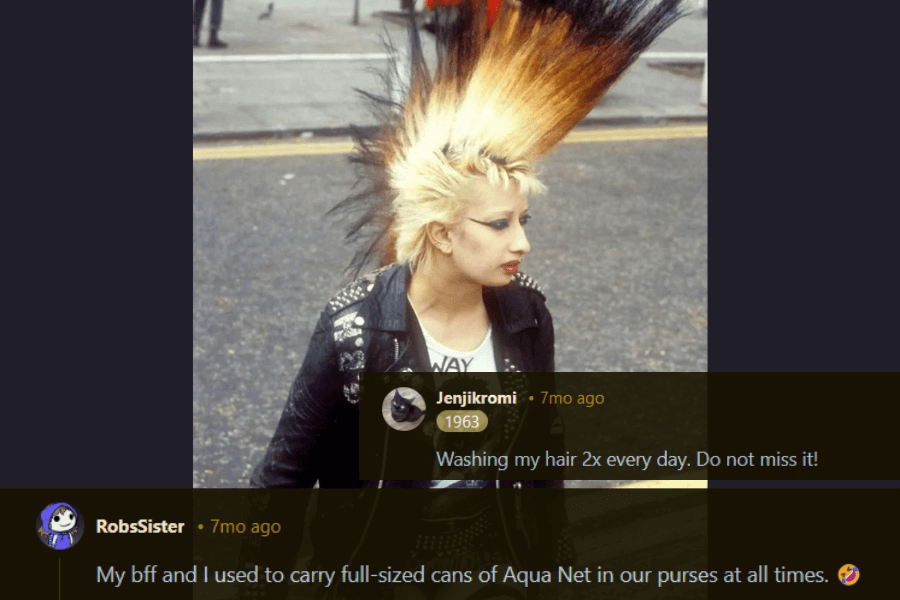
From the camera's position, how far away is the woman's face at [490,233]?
8.06ft

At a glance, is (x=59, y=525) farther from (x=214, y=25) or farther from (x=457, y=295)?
(x=214, y=25)

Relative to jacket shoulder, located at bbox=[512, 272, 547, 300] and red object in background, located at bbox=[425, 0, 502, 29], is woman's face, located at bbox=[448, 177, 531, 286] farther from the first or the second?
red object in background, located at bbox=[425, 0, 502, 29]

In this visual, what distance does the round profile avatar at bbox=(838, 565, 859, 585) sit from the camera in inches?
121

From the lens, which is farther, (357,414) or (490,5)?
(357,414)

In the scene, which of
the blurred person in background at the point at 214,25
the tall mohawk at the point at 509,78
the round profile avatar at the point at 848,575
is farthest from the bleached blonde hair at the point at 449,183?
the blurred person in background at the point at 214,25

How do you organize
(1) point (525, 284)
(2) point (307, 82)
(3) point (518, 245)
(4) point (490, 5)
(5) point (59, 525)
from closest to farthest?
(4) point (490, 5)
(3) point (518, 245)
(1) point (525, 284)
(5) point (59, 525)
(2) point (307, 82)

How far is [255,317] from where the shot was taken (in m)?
6.61

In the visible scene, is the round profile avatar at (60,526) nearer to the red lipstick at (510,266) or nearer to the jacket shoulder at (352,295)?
the jacket shoulder at (352,295)

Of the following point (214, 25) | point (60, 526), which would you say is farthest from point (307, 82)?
point (60, 526)

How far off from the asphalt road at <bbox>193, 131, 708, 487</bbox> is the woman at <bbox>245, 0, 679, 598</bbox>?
2421 millimetres

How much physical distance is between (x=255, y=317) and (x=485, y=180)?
4.38 m

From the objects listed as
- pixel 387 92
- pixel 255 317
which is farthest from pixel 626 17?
pixel 255 317

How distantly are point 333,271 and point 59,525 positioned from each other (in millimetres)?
4505

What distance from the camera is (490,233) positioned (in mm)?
2473
